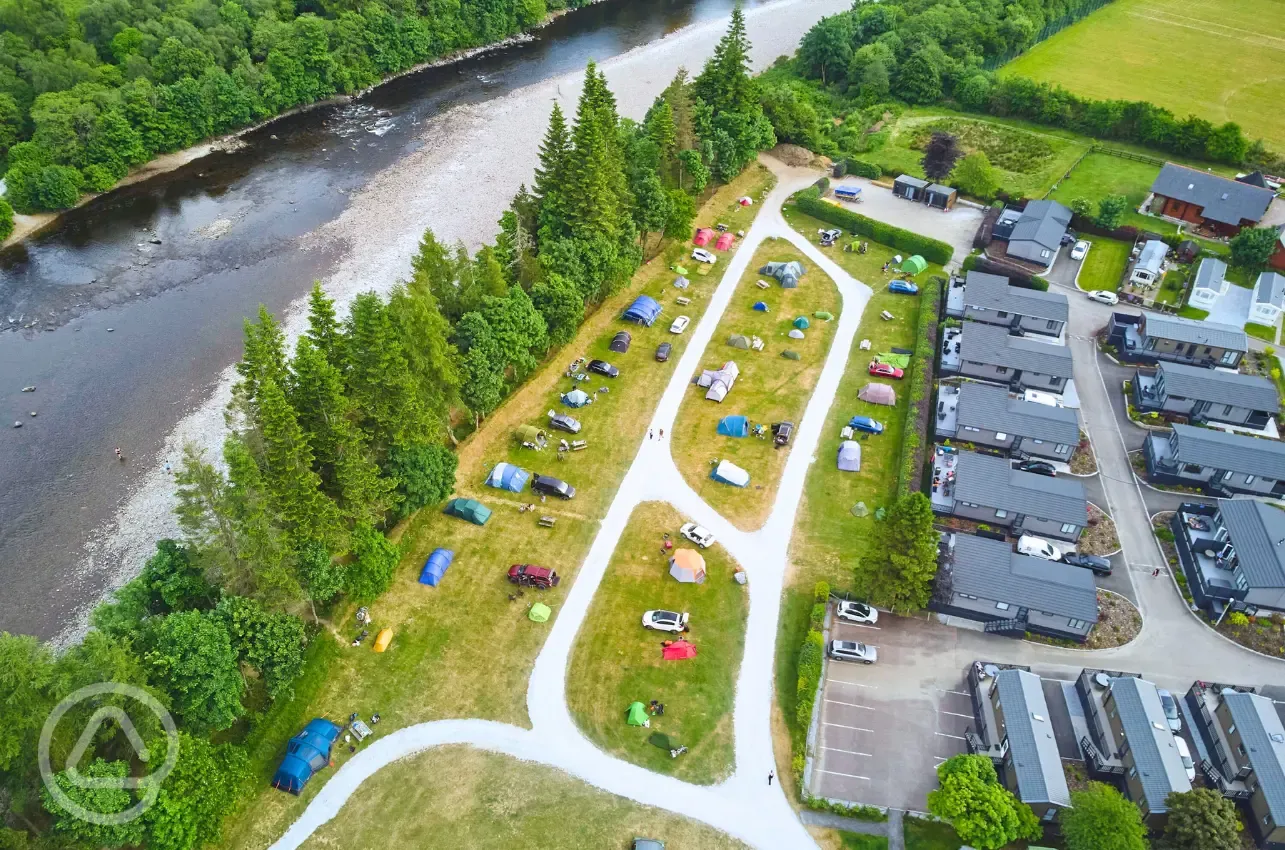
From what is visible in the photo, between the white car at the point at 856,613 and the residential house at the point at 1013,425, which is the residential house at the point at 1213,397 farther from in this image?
the white car at the point at 856,613

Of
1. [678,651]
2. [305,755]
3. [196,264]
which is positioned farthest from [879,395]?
→ [196,264]

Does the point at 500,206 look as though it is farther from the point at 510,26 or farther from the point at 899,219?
the point at 510,26

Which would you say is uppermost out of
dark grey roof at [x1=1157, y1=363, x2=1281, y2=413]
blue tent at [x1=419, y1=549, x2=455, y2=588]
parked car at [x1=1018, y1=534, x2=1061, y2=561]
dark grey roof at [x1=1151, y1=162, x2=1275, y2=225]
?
dark grey roof at [x1=1151, y1=162, x2=1275, y2=225]

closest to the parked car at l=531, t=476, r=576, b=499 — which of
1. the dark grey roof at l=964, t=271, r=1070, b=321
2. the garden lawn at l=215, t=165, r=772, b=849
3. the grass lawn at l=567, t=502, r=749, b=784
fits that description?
the garden lawn at l=215, t=165, r=772, b=849

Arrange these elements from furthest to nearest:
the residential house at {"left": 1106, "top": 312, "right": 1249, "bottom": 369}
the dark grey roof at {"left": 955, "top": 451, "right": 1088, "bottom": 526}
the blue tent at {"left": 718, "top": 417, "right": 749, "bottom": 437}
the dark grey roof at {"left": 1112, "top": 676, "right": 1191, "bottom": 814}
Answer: the residential house at {"left": 1106, "top": 312, "right": 1249, "bottom": 369}
the blue tent at {"left": 718, "top": 417, "right": 749, "bottom": 437}
the dark grey roof at {"left": 955, "top": 451, "right": 1088, "bottom": 526}
the dark grey roof at {"left": 1112, "top": 676, "right": 1191, "bottom": 814}

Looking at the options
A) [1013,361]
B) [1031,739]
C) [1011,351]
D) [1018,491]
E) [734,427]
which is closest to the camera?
[1031,739]

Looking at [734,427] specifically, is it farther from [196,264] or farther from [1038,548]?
[196,264]

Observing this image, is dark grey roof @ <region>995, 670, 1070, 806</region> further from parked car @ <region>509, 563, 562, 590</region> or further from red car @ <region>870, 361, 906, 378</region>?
red car @ <region>870, 361, 906, 378</region>
